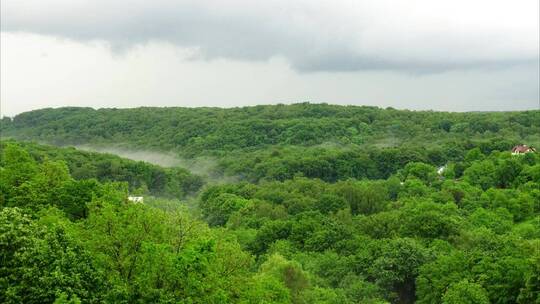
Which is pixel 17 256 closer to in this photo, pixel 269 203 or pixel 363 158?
pixel 269 203

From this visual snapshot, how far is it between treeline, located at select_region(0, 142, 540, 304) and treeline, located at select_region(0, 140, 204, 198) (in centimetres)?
5272

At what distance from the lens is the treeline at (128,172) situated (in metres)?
146

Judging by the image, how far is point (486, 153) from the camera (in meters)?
143

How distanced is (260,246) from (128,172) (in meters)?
90.7

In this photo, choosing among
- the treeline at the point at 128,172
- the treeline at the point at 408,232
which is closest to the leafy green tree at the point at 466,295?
the treeline at the point at 408,232

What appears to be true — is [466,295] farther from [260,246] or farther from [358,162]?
[358,162]

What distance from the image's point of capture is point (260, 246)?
2749 inches

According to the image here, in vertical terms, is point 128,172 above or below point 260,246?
below

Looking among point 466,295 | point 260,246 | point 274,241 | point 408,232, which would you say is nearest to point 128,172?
point 260,246

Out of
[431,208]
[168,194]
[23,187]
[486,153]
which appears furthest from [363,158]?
[23,187]

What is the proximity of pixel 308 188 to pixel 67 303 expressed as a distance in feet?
289

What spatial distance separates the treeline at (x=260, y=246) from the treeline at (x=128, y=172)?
5272cm

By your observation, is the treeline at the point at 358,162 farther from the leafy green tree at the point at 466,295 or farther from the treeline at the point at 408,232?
the leafy green tree at the point at 466,295

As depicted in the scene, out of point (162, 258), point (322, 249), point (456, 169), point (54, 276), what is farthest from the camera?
point (456, 169)
